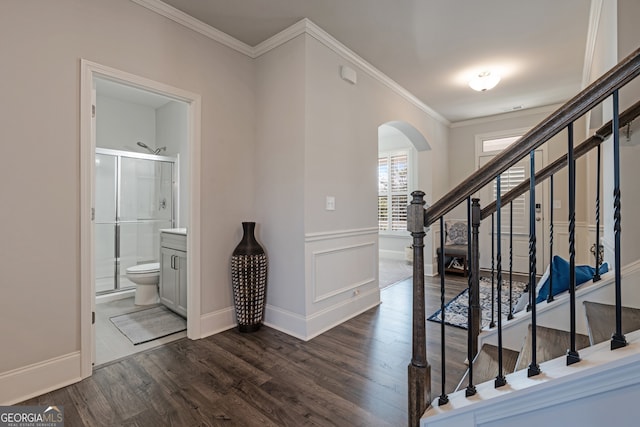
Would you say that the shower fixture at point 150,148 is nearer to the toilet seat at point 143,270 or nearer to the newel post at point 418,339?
the toilet seat at point 143,270

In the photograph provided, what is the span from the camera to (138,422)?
5.22 feet

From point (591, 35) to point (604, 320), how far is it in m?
2.79

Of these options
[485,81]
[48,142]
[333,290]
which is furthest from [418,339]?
[485,81]

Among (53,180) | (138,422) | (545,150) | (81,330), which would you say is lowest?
(138,422)

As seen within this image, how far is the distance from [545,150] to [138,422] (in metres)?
6.16

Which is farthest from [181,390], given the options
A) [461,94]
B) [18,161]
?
[461,94]

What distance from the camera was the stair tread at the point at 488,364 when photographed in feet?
5.29

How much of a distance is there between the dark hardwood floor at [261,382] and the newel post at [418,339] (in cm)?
37

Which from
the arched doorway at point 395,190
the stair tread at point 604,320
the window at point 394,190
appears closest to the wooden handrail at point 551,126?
the stair tread at point 604,320

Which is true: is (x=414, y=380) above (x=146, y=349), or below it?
above

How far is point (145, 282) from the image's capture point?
355 centimetres

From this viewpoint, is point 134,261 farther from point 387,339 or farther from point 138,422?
point 387,339

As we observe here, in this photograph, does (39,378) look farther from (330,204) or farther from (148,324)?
(330,204)

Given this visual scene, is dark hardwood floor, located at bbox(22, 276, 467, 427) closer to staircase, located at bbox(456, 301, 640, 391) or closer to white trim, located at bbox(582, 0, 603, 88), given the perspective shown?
staircase, located at bbox(456, 301, 640, 391)
